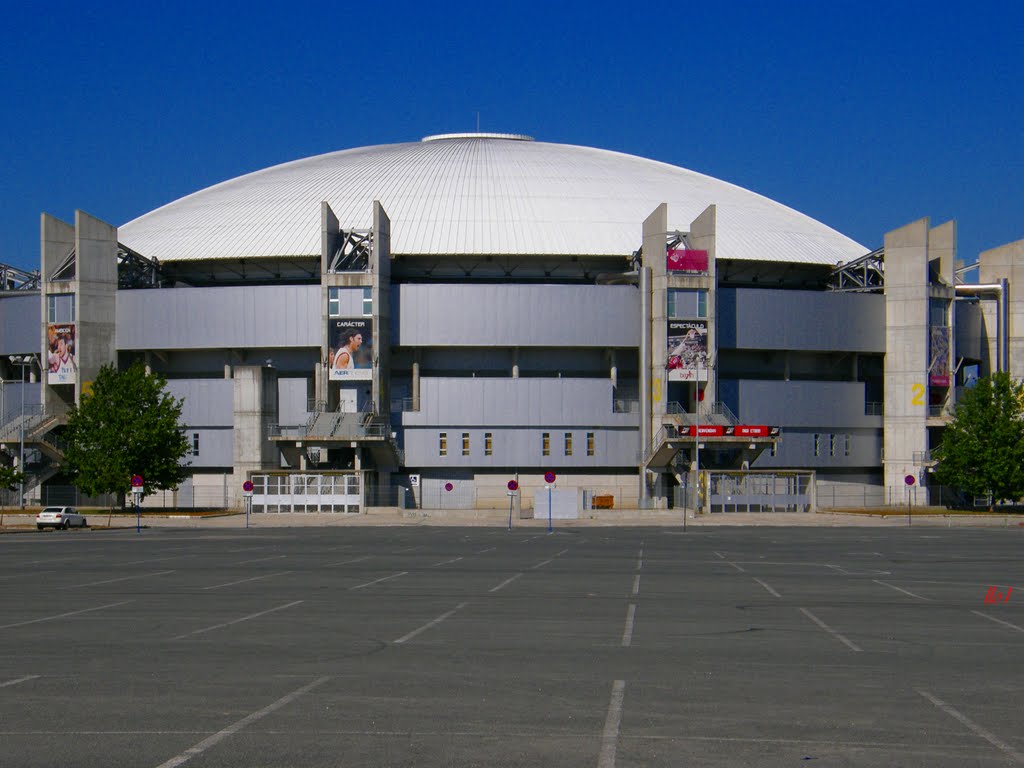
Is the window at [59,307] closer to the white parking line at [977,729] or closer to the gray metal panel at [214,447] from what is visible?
the gray metal panel at [214,447]

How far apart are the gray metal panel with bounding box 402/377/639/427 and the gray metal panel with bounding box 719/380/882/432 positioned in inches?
413

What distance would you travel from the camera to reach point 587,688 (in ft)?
47.9

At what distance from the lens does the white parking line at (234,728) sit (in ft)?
35.8

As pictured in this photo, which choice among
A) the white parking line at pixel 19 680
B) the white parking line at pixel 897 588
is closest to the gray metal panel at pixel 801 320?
the white parking line at pixel 897 588

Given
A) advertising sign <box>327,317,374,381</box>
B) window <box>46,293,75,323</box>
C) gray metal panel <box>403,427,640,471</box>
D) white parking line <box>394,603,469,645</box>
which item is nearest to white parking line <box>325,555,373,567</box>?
white parking line <box>394,603,469,645</box>

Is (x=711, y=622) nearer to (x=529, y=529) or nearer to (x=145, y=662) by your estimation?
(x=145, y=662)

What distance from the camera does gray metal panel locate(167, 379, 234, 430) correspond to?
277ft

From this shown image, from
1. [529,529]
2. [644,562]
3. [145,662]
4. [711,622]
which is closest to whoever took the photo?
[145,662]

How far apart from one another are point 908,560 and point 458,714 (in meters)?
28.1

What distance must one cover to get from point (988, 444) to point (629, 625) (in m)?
63.1

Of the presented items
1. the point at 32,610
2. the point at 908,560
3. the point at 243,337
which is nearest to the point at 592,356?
the point at 243,337

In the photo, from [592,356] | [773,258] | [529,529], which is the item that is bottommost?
[529,529]

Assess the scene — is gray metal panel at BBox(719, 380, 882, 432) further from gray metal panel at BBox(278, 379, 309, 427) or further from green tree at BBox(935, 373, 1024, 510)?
gray metal panel at BBox(278, 379, 309, 427)

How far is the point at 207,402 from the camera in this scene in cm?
8475
